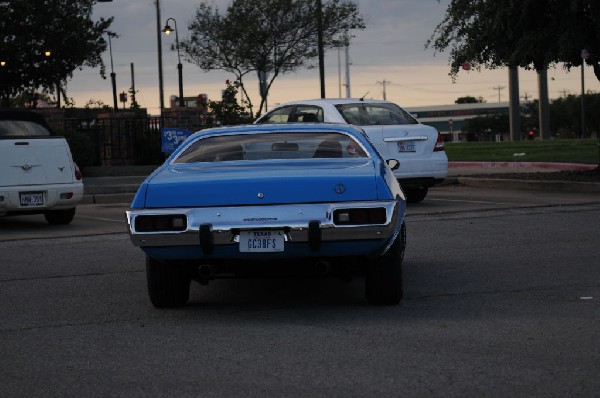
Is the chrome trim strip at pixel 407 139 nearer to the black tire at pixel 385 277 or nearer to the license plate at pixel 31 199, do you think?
the license plate at pixel 31 199

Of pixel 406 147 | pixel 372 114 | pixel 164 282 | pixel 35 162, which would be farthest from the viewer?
pixel 372 114

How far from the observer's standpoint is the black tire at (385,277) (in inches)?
326

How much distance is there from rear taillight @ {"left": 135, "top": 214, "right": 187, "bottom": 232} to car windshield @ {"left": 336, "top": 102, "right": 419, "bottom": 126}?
10.6 metres

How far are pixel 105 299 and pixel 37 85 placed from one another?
31807 mm

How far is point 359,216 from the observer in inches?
309

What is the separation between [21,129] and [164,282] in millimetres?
9250

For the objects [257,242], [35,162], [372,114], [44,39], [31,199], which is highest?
[44,39]

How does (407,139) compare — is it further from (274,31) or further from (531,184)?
(274,31)

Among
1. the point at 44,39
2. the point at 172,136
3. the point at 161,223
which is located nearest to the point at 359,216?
the point at 161,223

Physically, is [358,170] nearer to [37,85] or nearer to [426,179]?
[426,179]

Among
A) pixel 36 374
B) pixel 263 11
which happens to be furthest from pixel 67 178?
pixel 263 11

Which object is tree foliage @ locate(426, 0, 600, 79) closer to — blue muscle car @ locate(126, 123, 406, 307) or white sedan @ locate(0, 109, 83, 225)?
white sedan @ locate(0, 109, 83, 225)

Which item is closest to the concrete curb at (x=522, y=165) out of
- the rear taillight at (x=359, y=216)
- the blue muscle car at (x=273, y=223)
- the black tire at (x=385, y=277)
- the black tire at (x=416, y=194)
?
the black tire at (x=416, y=194)

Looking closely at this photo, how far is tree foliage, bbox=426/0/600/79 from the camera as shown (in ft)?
66.3
